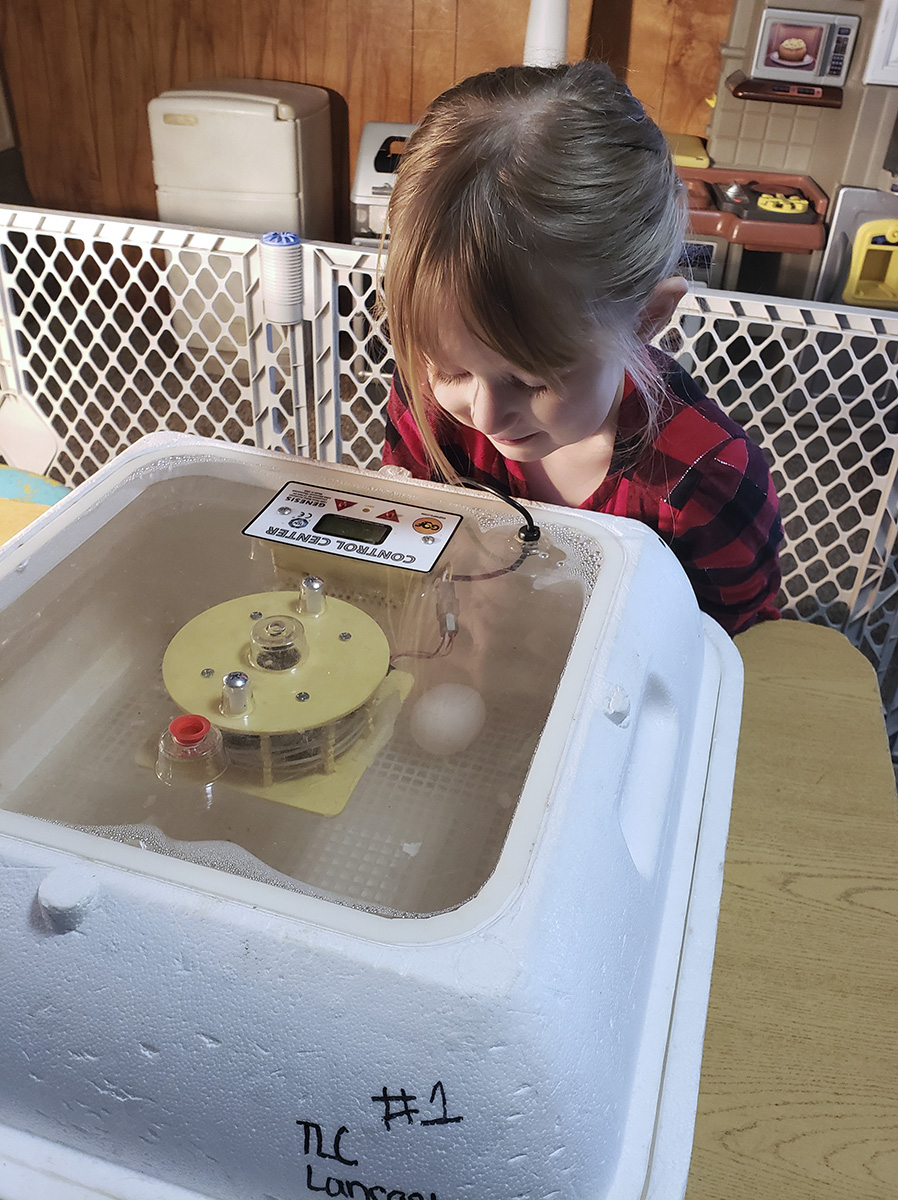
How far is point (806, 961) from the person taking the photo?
0.59 m

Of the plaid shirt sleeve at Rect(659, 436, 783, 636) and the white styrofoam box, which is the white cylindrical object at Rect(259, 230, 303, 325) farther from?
the white styrofoam box

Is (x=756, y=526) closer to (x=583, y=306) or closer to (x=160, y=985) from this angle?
(x=583, y=306)

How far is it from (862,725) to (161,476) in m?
0.57

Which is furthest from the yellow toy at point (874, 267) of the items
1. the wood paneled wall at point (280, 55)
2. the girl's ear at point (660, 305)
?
the girl's ear at point (660, 305)

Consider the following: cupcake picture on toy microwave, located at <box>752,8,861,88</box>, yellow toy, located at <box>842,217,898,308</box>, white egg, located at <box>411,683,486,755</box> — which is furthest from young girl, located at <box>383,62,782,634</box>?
cupcake picture on toy microwave, located at <box>752,8,861,88</box>

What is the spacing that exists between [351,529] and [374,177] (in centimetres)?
181

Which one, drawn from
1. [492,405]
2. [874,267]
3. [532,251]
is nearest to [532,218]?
[532,251]

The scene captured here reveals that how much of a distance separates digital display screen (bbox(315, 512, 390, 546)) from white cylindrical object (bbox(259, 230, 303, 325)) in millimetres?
602

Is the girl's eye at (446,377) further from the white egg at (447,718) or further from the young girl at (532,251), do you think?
the white egg at (447,718)

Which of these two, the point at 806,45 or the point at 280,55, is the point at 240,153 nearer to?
the point at 280,55

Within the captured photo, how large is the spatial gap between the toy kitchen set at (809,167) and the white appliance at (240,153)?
952 millimetres

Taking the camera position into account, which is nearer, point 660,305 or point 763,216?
point 660,305

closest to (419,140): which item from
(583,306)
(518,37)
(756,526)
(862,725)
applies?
(583,306)

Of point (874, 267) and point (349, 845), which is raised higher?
point (349, 845)
